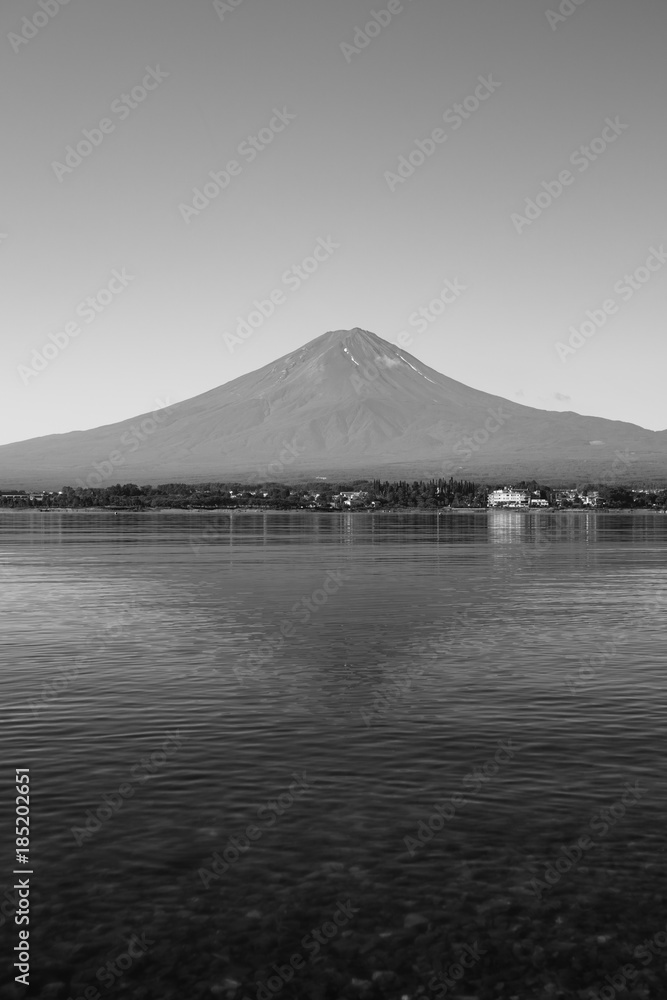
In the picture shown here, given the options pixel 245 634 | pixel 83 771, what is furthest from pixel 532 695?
pixel 245 634

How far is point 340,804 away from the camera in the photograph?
19.5 m

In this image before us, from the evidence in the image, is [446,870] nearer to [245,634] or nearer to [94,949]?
[94,949]

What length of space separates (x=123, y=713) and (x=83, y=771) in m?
5.79

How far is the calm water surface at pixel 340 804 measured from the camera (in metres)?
13.8

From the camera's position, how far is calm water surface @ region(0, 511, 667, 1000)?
1384 cm

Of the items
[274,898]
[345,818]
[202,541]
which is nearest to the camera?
[274,898]

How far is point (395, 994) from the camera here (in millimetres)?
12945

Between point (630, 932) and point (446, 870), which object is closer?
point (630, 932)

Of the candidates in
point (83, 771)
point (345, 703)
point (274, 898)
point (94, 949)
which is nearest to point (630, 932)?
point (274, 898)

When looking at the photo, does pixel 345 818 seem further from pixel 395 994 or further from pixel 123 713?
pixel 123 713

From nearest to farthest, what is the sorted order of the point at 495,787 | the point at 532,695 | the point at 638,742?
the point at 495,787 → the point at 638,742 → the point at 532,695

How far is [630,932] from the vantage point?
14367 millimetres

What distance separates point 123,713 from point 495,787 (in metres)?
11.6

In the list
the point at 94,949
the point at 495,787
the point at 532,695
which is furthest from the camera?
the point at 532,695
